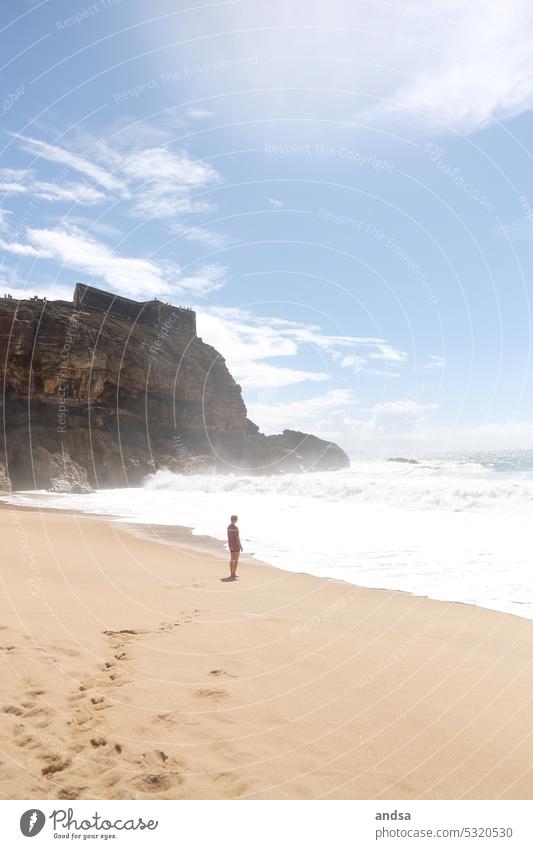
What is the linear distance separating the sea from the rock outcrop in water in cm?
777

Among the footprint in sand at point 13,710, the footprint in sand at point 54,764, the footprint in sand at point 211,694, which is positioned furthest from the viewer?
the footprint in sand at point 211,694

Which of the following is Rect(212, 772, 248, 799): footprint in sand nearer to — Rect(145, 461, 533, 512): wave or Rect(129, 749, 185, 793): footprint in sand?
Rect(129, 749, 185, 793): footprint in sand

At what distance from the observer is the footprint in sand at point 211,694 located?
4.28 m

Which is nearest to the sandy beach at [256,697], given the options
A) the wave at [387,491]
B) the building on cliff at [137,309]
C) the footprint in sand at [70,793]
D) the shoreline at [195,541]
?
the footprint in sand at [70,793]

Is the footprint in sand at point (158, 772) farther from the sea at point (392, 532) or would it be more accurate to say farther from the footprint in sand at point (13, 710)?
the sea at point (392, 532)

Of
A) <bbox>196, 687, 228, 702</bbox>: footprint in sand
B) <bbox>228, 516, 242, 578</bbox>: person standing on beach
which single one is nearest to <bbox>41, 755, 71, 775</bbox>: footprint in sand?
<bbox>196, 687, 228, 702</bbox>: footprint in sand

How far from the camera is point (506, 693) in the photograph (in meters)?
4.90

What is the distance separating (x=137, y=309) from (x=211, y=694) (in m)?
56.2

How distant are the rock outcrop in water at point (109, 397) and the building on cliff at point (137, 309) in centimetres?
12

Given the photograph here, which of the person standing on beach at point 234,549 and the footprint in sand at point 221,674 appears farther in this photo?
the person standing on beach at point 234,549

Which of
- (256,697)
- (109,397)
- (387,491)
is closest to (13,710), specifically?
(256,697)

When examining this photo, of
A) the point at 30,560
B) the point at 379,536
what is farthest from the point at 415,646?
the point at 379,536

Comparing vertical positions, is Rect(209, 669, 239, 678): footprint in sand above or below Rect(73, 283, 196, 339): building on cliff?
below

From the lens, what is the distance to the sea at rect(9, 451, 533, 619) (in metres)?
10.0
